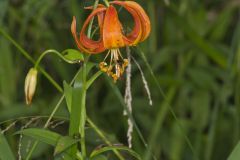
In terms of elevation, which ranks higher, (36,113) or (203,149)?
(36,113)

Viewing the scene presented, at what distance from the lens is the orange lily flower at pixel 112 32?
129 centimetres

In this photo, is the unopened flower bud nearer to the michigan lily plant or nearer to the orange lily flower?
the michigan lily plant

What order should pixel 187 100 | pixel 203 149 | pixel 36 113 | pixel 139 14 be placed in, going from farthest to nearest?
pixel 187 100
pixel 203 149
pixel 36 113
pixel 139 14

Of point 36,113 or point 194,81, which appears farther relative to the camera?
point 194,81

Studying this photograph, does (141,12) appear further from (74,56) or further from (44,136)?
(44,136)

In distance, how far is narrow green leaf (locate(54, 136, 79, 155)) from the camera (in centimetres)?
128

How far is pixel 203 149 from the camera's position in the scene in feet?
8.58

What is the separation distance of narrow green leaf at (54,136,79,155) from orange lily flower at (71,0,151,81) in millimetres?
166

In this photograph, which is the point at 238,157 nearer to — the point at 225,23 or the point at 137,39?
the point at 137,39

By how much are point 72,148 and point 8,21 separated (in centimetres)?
163

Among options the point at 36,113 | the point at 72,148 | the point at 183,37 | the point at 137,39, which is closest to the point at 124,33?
the point at 137,39

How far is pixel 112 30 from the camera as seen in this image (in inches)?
52.1

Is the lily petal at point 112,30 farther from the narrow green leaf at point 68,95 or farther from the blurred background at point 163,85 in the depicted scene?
the blurred background at point 163,85

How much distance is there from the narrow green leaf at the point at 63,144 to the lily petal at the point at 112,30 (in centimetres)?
21
